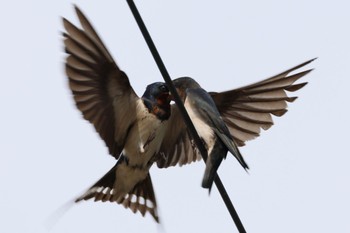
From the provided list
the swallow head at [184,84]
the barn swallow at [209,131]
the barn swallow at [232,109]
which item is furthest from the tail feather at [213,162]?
the swallow head at [184,84]

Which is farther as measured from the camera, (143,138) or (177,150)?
(177,150)

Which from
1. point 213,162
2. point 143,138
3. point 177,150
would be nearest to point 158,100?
point 143,138

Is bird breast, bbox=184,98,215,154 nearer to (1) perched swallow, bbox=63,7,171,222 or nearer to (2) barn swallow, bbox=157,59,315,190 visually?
(2) barn swallow, bbox=157,59,315,190

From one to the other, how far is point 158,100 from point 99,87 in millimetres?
326

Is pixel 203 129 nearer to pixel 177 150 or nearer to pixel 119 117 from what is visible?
pixel 119 117

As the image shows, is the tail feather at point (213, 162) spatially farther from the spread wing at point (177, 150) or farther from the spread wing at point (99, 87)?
the spread wing at point (177, 150)

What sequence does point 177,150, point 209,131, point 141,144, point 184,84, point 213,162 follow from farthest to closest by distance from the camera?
1. point 177,150
2. point 141,144
3. point 184,84
4. point 209,131
5. point 213,162

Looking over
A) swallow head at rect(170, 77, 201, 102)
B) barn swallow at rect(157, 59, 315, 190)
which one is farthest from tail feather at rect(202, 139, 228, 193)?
swallow head at rect(170, 77, 201, 102)

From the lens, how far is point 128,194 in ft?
15.9

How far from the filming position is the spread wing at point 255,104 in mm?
4430

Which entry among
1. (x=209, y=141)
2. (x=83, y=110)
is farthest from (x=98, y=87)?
(x=209, y=141)

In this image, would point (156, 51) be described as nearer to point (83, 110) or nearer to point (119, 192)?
point (83, 110)

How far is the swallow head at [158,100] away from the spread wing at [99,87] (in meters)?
0.07

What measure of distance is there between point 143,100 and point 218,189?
1520 millimetres
